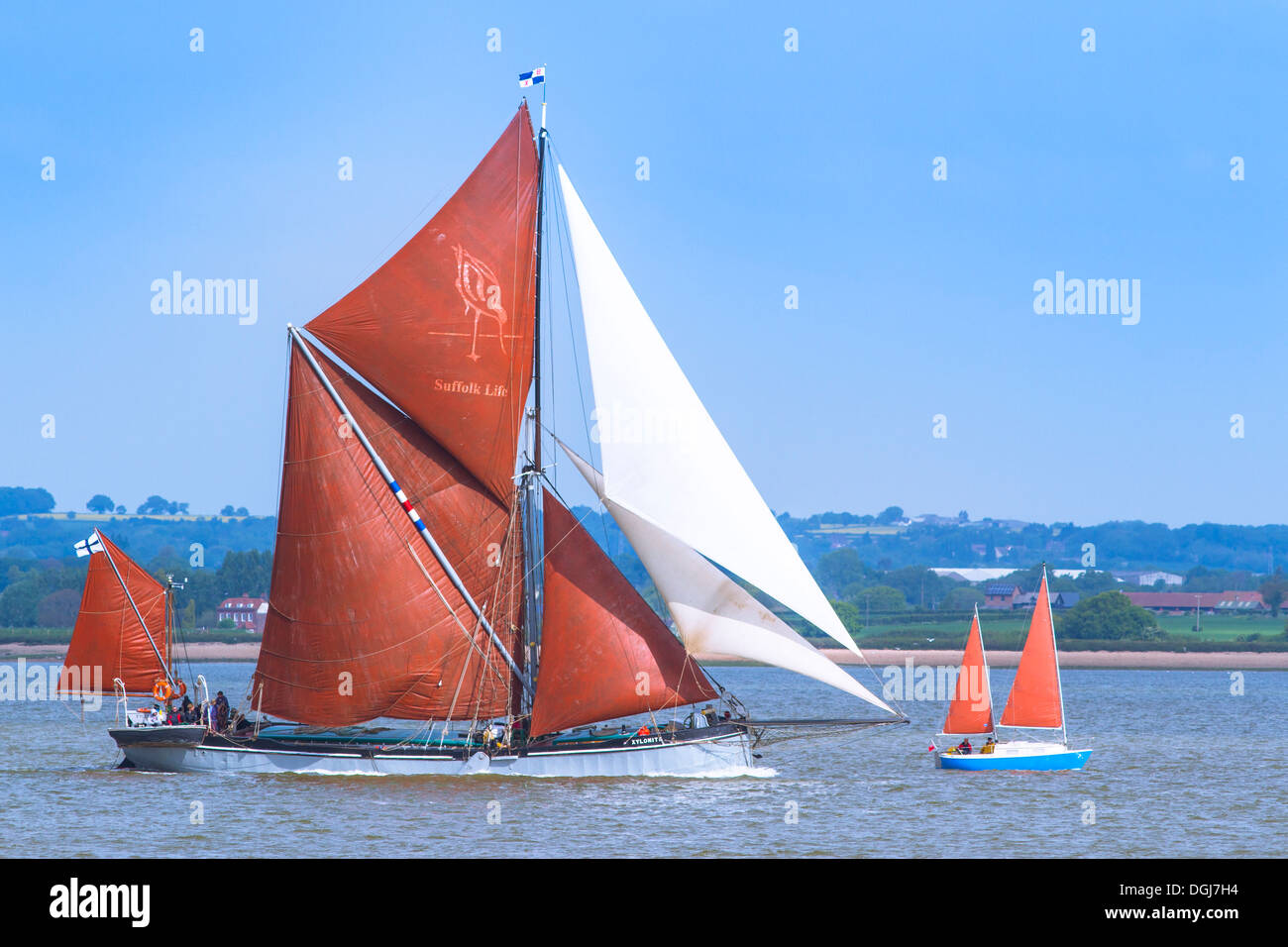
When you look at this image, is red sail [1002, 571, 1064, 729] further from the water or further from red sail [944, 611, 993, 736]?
the water

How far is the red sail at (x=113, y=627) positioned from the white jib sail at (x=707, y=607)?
14840mm

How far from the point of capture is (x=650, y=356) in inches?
1559

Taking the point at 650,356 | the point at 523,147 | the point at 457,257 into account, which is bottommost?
the point at 650,356

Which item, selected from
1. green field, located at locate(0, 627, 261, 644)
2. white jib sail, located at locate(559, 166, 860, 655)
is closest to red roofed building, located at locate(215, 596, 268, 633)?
green field, located at locate(0, 627, 261, 644)

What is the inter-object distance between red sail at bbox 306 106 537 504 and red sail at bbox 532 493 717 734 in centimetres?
380

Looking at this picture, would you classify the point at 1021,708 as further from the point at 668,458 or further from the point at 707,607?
the point at 668,458

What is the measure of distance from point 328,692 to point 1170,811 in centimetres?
2283

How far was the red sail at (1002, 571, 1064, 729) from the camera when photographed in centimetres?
4706

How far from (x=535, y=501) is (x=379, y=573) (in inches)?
183

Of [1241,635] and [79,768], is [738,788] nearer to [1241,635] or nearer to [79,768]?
[79,768]

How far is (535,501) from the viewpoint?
4209cm

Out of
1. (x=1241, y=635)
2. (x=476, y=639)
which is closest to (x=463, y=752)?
(x=476, y=639)

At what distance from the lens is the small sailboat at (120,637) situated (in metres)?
44.4

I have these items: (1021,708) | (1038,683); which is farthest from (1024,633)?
(1038,683)
